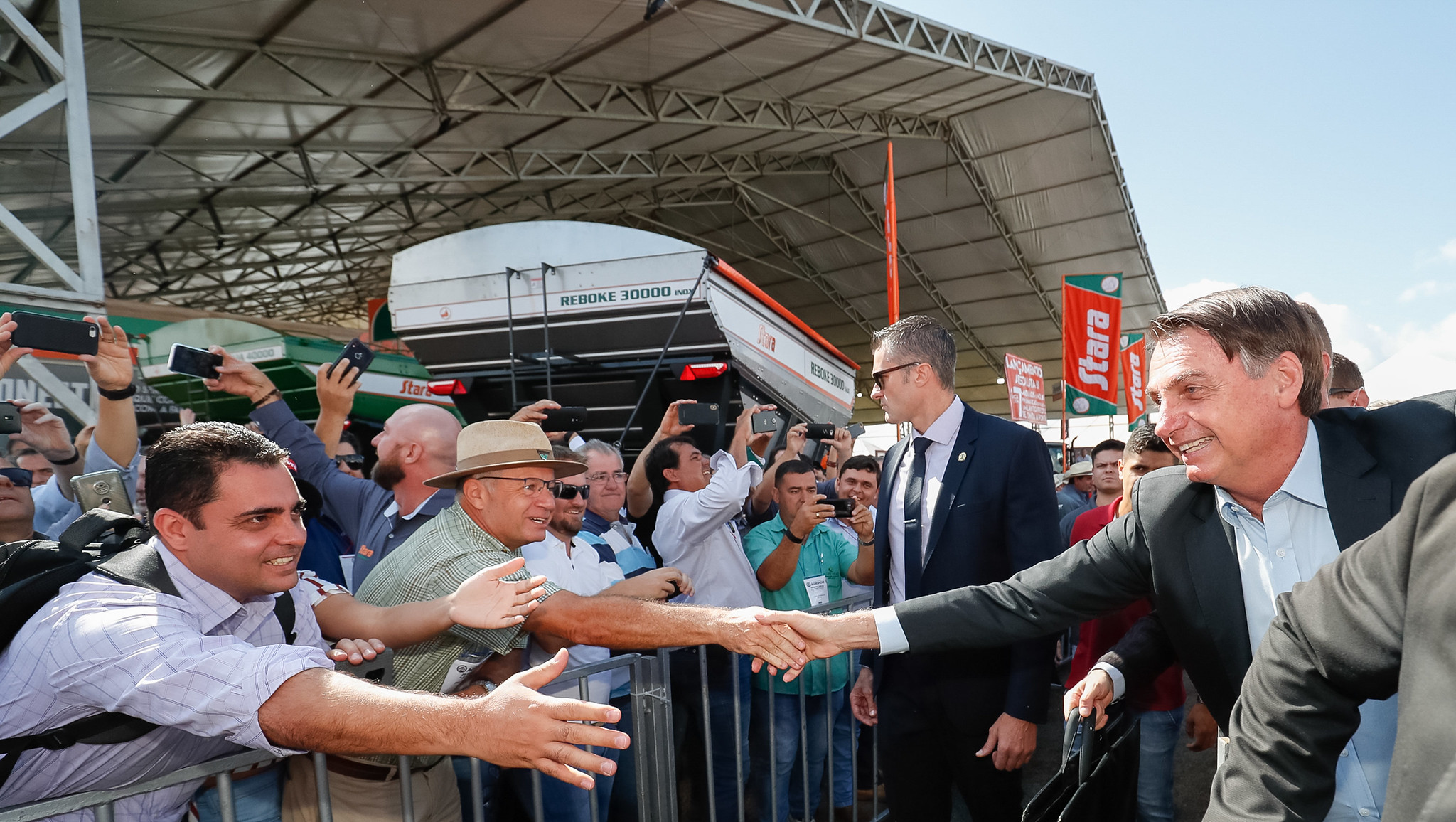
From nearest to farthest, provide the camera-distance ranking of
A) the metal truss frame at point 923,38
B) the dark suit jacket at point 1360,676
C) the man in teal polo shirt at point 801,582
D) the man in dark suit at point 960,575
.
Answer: the dark suit jacket at point 1360,676
the man in dark suit at point 960,575
the man in teal polo shirt at point 801,582
the metal truss frame at point 923,38

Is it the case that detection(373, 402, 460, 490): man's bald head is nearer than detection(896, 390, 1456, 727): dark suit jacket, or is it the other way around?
detection(896, 390, 1456, 727): dark suit jacket

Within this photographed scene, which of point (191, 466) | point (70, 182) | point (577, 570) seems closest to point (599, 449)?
point (577, 570)

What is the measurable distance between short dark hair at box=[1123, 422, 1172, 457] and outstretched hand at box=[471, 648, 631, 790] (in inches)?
108

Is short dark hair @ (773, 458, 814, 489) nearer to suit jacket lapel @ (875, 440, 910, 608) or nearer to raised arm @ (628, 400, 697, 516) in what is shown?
raised arm @ (628, 400, 697, 516)

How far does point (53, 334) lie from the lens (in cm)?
280

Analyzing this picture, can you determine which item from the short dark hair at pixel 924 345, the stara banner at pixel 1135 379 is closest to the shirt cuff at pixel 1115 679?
the short dark hair at pixel 924 345

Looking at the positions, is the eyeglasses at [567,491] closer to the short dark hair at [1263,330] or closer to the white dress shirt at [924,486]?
the white dress shirt at [924,486]

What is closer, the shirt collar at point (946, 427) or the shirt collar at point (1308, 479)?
the shirt collar at point (1308, 479)

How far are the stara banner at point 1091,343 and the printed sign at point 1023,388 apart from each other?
1.49 ft

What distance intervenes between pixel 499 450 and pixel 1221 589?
1.92m

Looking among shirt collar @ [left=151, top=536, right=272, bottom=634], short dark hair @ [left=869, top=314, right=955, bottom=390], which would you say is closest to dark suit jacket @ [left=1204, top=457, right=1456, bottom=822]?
short dark hair @ [left=869, top=314, right=955, bottom=390]

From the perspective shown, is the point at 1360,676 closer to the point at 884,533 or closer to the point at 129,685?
the point at 884,533

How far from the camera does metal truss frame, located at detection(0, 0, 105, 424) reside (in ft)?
15.7

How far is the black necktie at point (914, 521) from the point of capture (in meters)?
2.66
